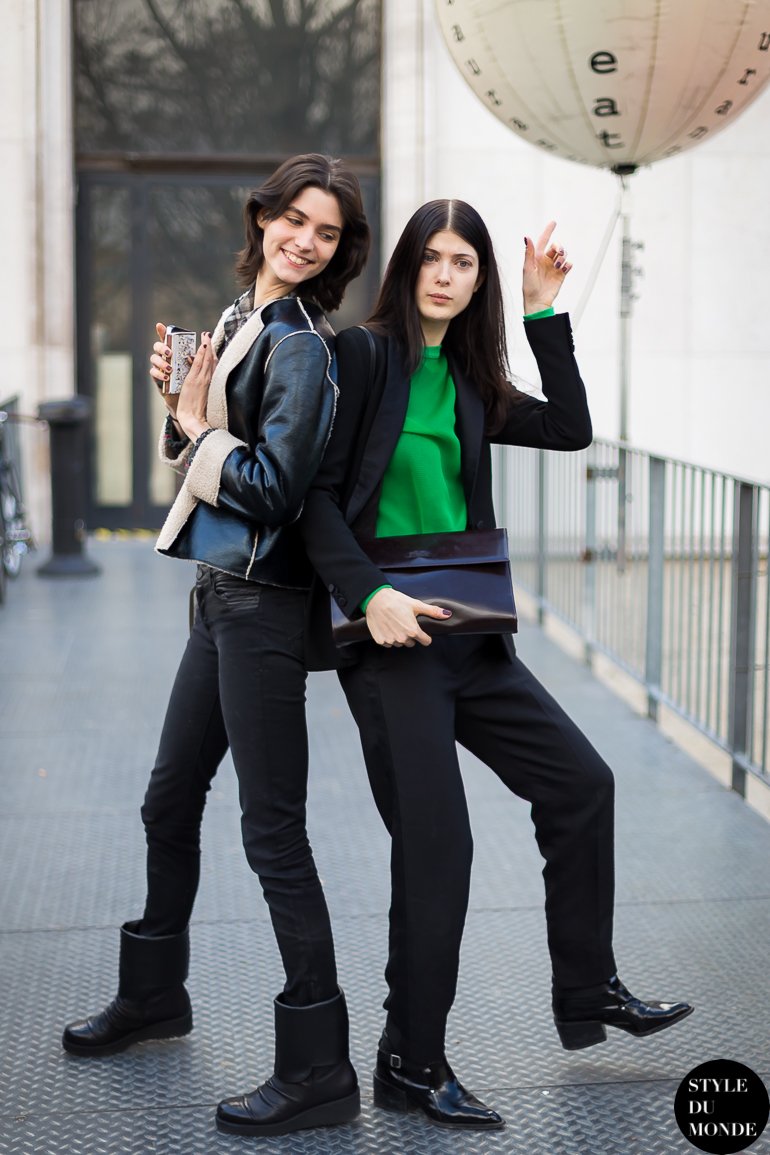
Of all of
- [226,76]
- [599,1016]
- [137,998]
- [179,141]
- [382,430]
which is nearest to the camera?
[382,430]

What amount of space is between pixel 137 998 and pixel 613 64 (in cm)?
484

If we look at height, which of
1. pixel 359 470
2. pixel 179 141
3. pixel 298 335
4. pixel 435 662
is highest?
pixel 179 141

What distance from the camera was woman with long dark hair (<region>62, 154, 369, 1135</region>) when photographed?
302 cm

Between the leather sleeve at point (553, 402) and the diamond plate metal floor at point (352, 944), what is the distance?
141cm

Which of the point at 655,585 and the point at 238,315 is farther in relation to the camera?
the point at 655,585

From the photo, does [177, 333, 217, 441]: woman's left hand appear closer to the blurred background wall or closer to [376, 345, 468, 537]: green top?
[376, 345, 468, 537]: green top

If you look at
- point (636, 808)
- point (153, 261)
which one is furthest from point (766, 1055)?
point (153, 261)

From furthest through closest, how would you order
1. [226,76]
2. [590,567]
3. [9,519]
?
[226,76], [9,519], [590,567]

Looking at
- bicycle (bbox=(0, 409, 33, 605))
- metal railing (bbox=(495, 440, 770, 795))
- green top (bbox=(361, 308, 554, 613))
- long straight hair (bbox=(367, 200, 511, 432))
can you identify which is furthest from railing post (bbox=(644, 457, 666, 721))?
bicycle (bbox=(0, 409, 33, 605))

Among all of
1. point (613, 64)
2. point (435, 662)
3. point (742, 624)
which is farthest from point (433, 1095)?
point (613, 64)

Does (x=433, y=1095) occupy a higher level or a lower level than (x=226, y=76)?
lower

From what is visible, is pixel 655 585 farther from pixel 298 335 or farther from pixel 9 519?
pixel 9 519

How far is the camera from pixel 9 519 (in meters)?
10.6

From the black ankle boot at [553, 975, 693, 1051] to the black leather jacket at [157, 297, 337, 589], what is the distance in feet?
3.61
